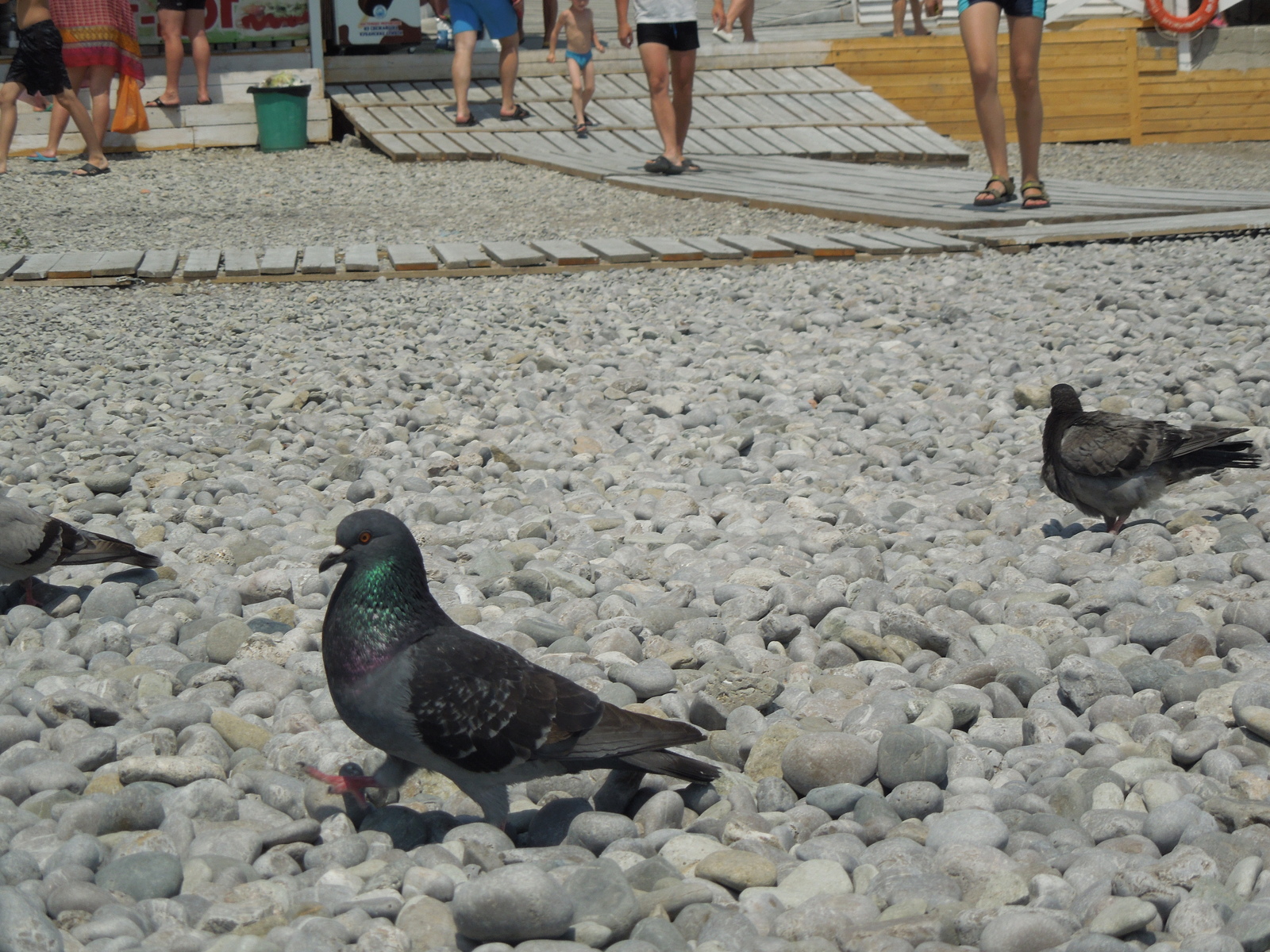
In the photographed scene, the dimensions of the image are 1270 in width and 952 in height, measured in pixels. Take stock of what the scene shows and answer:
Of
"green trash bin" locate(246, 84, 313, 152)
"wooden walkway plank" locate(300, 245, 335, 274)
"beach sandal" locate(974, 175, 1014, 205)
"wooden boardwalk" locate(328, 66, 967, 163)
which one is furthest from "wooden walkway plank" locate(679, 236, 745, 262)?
"green trash bin" locate(246, 84, 313, 152)

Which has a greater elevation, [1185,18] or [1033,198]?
[1185,18]

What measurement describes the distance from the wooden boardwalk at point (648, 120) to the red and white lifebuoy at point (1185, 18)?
179 inches

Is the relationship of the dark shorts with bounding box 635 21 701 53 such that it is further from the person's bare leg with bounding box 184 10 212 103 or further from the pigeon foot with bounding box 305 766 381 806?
the pigeon foot with bounding box 305 766 381 806

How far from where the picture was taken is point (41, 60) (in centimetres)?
1003

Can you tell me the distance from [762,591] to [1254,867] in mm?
1451

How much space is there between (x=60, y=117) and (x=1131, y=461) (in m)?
10.3

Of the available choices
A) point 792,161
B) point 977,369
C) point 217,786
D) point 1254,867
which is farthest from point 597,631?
point 792,161

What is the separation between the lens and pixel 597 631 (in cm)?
295

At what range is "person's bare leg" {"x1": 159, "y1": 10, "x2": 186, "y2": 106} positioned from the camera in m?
11.6

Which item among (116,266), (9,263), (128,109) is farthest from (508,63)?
(9,263)

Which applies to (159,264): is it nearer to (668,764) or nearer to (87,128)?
(87,128)

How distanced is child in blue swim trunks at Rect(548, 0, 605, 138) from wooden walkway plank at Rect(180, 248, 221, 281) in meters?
5.44

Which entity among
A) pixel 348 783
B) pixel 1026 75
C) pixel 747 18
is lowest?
pixel 348 783

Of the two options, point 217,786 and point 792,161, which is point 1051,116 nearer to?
point 792,161
